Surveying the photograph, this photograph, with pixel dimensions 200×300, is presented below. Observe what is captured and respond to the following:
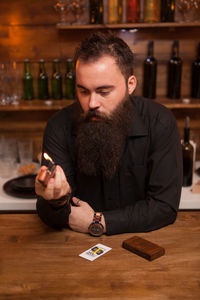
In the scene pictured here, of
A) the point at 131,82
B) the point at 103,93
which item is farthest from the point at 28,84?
the point at 103,93

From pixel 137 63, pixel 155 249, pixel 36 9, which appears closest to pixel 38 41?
pixel 36 9

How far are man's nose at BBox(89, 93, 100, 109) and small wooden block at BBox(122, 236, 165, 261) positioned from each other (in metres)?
0.59

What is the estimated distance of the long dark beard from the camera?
1.73m

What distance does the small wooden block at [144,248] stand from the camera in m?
1.24

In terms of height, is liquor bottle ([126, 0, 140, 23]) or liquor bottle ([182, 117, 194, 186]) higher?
liquor bottle ([126, 0, 140, 23])

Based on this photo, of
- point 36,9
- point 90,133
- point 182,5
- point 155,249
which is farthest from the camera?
point 36,9

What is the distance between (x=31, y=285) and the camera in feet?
3.64

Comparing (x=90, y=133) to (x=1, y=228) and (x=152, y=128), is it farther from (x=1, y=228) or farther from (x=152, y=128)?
(x=1, y=228)

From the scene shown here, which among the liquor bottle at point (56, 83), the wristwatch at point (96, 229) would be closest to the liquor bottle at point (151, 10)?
the liquor bottle at point (56, 83)

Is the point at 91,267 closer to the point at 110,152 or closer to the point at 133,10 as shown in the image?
the point at 110,152

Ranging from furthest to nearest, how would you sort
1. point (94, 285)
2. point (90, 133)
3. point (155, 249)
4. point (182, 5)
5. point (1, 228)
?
point (182, 5)
point (90, 133)
point (1, 228)
point (155, 249)
point (94, 285)

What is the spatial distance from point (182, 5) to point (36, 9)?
40.5 inches

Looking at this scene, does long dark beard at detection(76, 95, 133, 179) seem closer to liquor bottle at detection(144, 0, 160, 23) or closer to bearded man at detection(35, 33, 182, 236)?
bearded man at detection(35, 33, 182, 236)

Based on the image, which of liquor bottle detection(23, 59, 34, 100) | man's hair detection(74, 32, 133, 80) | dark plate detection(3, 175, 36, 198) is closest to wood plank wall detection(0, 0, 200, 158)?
liquor bottle detection(23, 59, 34, 100)
